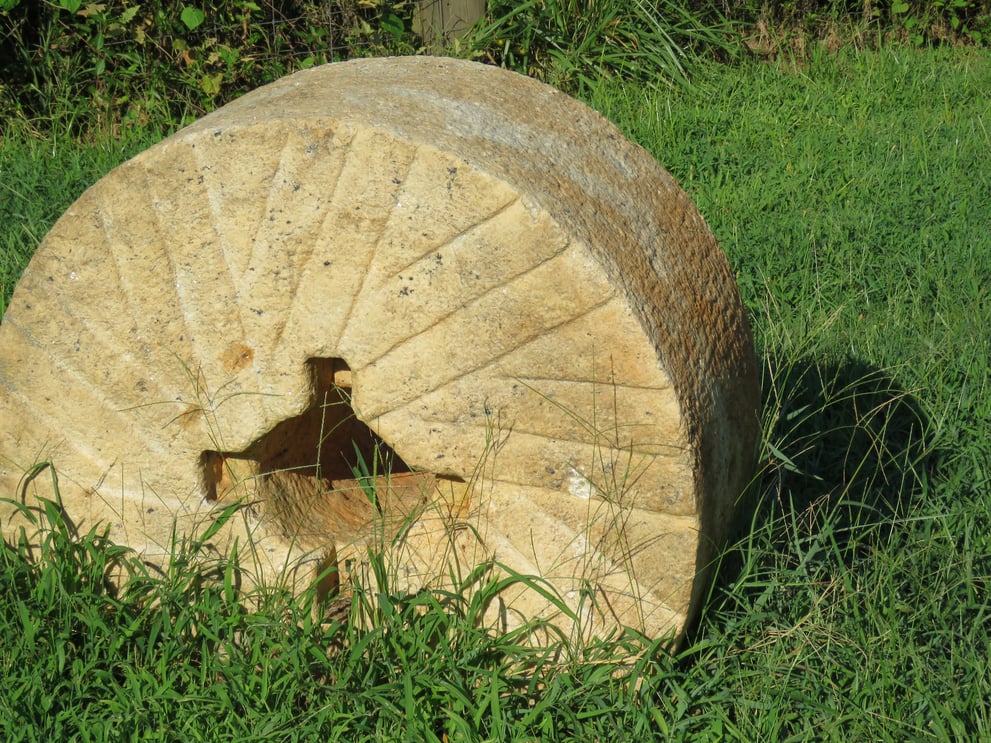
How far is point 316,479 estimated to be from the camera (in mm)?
2709

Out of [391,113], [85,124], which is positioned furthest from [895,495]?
[85,124]

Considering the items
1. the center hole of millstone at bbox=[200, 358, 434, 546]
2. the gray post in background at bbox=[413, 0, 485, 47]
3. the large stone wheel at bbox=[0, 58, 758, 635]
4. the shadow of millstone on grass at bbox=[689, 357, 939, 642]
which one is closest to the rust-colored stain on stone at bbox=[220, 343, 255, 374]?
the large stone wheel at bbox=[0, 58, 758, 635]

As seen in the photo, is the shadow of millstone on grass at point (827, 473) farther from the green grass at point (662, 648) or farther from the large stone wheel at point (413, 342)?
the large stone wheel at point (413, 342)

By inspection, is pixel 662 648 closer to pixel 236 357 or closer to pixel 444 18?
pixel 236 357

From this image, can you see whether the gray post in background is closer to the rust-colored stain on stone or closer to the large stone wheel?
the large stone wheel

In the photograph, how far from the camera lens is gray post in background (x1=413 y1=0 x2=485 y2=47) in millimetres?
5664

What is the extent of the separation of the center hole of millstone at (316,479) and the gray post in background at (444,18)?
3287 mm

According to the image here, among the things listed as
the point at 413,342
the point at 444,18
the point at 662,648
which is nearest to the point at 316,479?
the point at 413,342

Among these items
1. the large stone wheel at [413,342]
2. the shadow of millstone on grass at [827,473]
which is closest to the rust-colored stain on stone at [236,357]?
the large stone wheel at [413,342]

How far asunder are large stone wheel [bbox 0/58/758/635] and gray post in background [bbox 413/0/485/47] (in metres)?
3.22

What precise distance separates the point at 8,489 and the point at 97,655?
1.63ft

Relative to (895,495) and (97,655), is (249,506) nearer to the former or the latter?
(97,655)

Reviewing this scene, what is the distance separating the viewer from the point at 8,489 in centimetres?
261

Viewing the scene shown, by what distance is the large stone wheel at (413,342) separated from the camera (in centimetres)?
225
